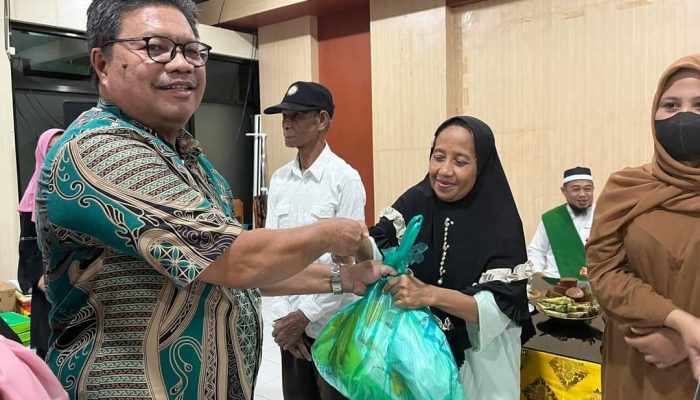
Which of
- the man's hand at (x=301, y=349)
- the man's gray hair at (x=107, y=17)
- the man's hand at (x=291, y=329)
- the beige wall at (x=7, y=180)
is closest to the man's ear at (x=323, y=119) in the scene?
the man's hand at (x=291, y=329)

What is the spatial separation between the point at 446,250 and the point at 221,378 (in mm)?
754

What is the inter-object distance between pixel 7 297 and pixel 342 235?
13.6 ft

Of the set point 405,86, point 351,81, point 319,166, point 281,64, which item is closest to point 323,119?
point 319,166

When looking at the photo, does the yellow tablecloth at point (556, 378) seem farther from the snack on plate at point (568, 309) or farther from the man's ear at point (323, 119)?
the man's ear at point (323, 119)

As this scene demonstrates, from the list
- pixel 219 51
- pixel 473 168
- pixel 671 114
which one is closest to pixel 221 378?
pixel 473 168

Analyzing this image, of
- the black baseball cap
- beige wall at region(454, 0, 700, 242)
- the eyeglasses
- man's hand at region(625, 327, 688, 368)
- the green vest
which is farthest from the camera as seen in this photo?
beige wall at region(454, 0, 700, 242)

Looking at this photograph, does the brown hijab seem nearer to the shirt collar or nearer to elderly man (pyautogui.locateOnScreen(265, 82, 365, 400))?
elderly man (pyautogui.locateOnScreen(265, 82, 365, 400))

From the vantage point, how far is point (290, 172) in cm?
254

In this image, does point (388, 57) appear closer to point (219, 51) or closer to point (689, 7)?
point (219, 51)

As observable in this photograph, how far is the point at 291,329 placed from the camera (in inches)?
86.9

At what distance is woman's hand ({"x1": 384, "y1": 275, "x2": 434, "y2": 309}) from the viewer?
1.37 metres

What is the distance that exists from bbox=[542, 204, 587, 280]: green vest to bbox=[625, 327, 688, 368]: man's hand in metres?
2.20

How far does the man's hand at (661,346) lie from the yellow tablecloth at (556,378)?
0.31m

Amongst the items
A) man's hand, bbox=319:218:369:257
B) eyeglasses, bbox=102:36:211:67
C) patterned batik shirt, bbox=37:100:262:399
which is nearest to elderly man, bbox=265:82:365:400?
man's hand, bbox=319:218:369:257
